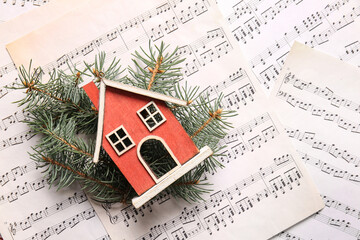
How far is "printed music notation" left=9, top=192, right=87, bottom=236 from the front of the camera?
0.98m

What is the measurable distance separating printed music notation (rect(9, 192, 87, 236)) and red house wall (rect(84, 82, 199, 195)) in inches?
10.8

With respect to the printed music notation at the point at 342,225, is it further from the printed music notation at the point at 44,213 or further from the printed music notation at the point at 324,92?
the printed music notation at the point at 44,213

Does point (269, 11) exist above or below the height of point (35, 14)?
below

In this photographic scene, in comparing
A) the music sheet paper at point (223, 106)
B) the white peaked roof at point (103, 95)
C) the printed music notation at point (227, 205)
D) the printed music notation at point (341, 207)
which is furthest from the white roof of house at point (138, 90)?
the printed music notation at point (341, 207)

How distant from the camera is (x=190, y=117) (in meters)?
0.86

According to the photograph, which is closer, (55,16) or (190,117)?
(190,117)

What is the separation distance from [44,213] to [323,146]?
74cm

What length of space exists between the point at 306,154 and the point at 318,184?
3.3 inches

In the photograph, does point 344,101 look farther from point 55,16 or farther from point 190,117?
point 55,16

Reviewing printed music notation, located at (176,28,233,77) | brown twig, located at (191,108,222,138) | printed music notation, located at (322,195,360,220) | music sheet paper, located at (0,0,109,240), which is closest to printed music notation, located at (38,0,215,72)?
printed music notation, located at (176,28,233,77)

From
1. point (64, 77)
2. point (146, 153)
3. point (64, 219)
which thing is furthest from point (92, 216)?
point (64, 77)

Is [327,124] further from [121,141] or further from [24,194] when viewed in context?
[24,194]

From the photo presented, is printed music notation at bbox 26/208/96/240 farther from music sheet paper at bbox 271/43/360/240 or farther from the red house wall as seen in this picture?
music sheet paper at bbox 271/43/360/240

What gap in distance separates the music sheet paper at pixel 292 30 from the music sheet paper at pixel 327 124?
0.03 meters
